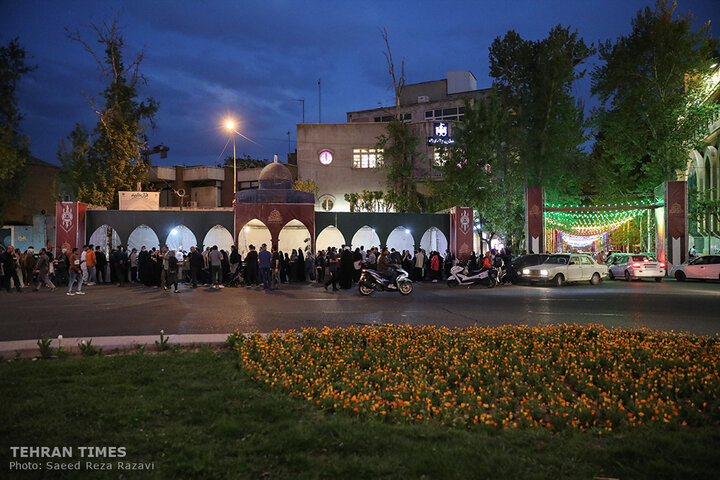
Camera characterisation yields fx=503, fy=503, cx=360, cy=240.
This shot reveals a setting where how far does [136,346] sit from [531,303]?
10.8 m

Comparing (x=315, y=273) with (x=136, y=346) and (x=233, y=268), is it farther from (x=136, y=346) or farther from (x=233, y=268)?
(x=136, y=346)

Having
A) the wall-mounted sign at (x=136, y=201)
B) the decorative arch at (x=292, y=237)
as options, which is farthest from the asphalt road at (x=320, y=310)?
the decorative arch at (x=292, y=237)

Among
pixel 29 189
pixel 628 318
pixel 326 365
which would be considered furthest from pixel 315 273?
pixel 29 189

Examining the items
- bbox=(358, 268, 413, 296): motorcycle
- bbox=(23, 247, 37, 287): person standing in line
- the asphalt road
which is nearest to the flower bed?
the asphalt road

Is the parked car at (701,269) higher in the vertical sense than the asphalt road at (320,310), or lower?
higher

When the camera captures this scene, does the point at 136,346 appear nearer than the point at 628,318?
Yes

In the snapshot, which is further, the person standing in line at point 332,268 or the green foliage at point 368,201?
the green foliage at point 368,201

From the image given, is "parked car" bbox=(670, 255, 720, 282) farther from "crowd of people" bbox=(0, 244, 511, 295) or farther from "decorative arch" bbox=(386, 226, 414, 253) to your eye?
"decorative arch" bbox=(386, 226, 414, 253)

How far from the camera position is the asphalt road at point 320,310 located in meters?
10.3

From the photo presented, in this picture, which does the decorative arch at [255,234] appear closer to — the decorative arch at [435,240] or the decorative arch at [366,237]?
the decorative arch at [366,237]

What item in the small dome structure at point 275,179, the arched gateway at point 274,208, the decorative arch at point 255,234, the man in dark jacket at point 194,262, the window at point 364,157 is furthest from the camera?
the window at point 364,157

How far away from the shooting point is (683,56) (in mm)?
29172

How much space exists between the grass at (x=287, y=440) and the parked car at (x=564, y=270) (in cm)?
1747

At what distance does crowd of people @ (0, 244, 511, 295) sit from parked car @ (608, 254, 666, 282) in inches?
258
